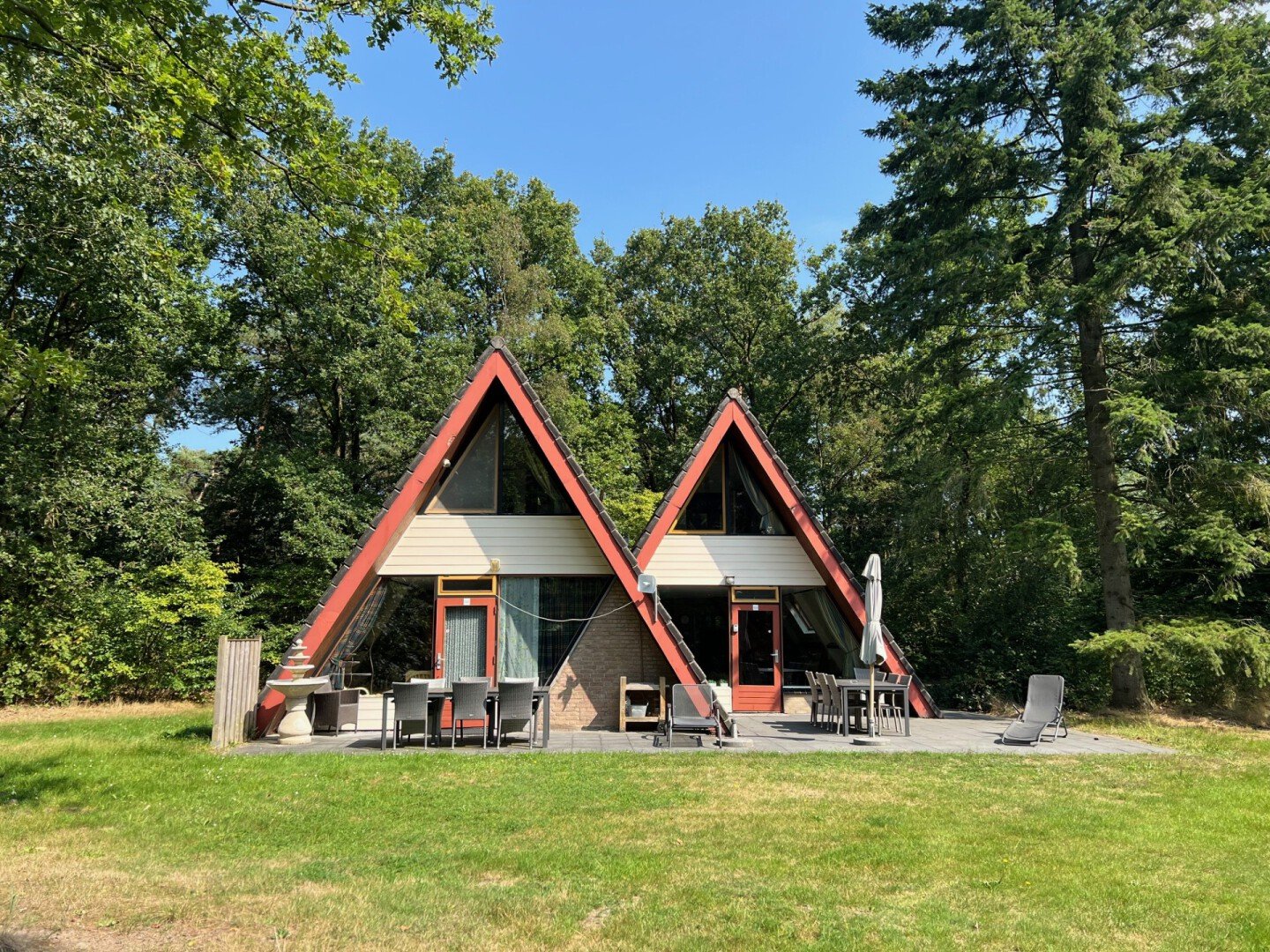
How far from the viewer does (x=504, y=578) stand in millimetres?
12305

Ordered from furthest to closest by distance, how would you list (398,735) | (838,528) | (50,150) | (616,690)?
(838,528), (50,150), (616,690), (398,735)

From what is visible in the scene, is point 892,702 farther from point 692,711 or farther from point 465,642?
point 465,642

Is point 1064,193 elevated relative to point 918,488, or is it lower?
elevated

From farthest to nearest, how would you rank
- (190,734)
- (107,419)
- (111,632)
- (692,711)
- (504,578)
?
(107,419) → (111,632) → (504,578) → (190,734) → (692,711)

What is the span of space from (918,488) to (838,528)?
5845 mm

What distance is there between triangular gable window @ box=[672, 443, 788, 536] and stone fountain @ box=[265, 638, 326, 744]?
6666 mm

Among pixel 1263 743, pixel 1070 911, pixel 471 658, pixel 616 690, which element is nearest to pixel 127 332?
pixel 471 658

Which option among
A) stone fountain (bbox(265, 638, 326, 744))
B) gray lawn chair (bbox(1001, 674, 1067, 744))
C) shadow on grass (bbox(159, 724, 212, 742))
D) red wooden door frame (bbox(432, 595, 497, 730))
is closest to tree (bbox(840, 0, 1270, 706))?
gray lawn chair (bbox(1001, 674, 1067, 744))

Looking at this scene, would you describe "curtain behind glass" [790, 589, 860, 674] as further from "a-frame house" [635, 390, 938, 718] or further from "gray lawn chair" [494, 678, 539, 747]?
"gray lawn chair" [494, 678, 539, 747]

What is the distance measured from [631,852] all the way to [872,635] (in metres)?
6.53

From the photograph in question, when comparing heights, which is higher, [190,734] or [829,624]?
[829,624]

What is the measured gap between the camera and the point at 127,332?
15844mm

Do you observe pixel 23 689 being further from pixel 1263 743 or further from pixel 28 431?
pixel 1263 743

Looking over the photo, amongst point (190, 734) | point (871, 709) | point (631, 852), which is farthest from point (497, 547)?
point (631, 852)
